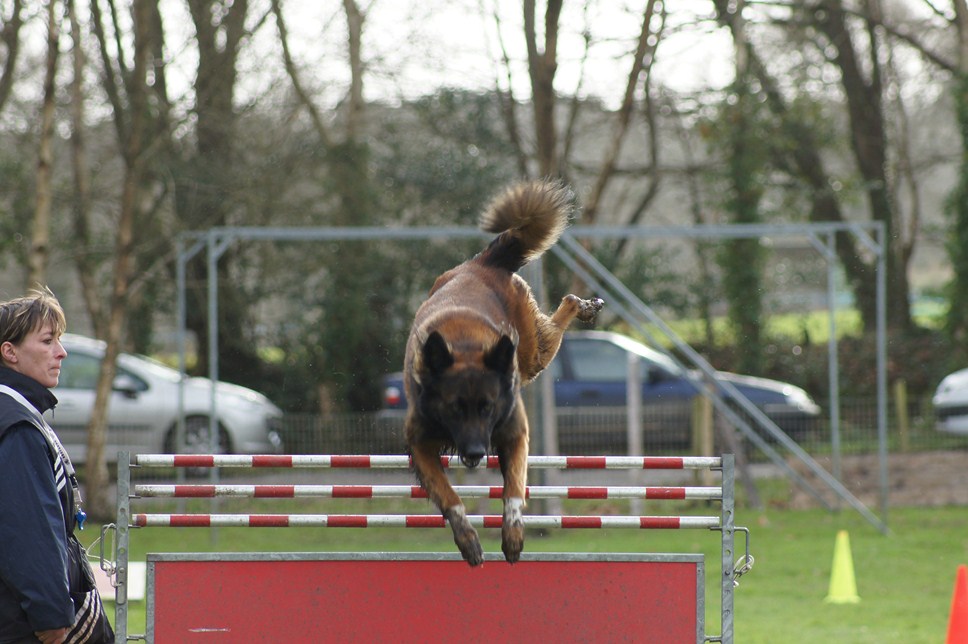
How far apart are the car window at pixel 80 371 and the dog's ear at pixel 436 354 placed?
10.4 metres

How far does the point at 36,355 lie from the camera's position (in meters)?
3.65

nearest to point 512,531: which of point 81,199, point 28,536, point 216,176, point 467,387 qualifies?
point 467,387

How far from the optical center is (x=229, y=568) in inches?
190

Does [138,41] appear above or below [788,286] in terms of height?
above

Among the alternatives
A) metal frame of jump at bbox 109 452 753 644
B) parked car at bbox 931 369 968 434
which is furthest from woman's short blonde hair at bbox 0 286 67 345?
parked car at bbox 931 369 968 434

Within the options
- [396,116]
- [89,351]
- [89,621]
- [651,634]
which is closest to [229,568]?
[89,621]

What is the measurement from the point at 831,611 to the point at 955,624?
2.21 metres

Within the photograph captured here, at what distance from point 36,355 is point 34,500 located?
18.9 inches

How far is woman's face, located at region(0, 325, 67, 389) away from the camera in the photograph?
363 cm

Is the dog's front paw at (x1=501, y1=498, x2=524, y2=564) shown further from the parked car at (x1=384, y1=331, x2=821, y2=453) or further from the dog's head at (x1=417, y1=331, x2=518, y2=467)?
the parked car at (x1=384, y1=331, x2=821, y2=453)

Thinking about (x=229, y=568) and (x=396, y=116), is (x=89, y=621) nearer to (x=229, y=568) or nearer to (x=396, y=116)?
(x=229, y=568)

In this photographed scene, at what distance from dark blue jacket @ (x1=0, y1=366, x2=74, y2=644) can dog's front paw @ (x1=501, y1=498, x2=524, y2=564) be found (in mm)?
1567

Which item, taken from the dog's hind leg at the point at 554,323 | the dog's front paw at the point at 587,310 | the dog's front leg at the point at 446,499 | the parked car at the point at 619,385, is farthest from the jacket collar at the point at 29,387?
the parked car at the point at 619,385

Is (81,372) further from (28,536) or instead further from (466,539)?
(28,536)
